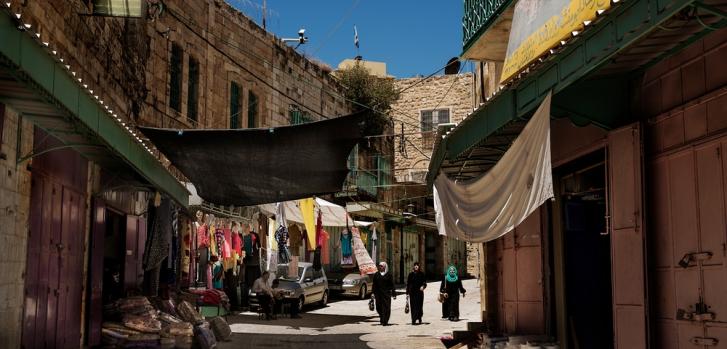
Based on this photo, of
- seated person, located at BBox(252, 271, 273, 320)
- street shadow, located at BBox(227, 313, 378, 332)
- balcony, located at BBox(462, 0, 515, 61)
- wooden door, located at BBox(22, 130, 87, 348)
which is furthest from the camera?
seated person, located at BBox(252, 271, 273, 320)

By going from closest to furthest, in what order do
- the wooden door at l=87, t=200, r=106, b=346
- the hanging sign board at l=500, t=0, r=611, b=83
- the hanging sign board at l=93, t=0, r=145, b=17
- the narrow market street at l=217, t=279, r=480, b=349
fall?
the hanging sign board at l=500, t=0, r=611, b=83
the wooden door at l=87, t=200, r=106, b=346
the hanging sign board at l=93, t=0, r=145, b=17
the narrow market street at l=217, t=279, r=480, b=349

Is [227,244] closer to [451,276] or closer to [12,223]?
[451,276]

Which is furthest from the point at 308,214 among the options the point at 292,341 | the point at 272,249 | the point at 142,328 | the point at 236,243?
the point at 142,328

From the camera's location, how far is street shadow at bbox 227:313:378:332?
18.6 m

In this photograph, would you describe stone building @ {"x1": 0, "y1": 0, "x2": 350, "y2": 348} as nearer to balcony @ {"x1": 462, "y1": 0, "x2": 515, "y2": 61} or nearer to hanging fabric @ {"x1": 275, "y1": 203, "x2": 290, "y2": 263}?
hanging fabric @ {"x1": 275, "y1": 203, "x2": 290, "y2": 263}

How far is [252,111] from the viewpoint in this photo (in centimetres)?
2522

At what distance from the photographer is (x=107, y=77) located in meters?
12.7

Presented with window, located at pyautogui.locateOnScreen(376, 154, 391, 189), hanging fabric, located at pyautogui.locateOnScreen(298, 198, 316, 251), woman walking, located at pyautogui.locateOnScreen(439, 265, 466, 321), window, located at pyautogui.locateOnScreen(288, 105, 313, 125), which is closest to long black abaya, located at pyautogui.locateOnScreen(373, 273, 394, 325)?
woman walking, located at pyautogui.locateOnScreen(439, 265, 466, 321)

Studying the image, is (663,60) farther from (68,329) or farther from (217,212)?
(217,212)

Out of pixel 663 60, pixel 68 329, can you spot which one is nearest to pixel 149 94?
pixel 68 329

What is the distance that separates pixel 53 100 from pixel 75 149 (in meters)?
3.90

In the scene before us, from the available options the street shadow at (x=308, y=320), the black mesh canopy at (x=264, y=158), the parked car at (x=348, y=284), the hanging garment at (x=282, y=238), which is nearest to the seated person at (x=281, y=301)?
the street shadow at (x=308, y=320)

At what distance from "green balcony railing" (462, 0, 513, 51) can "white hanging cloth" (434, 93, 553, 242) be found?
2670 mm

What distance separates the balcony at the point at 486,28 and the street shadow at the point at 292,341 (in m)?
5.58
